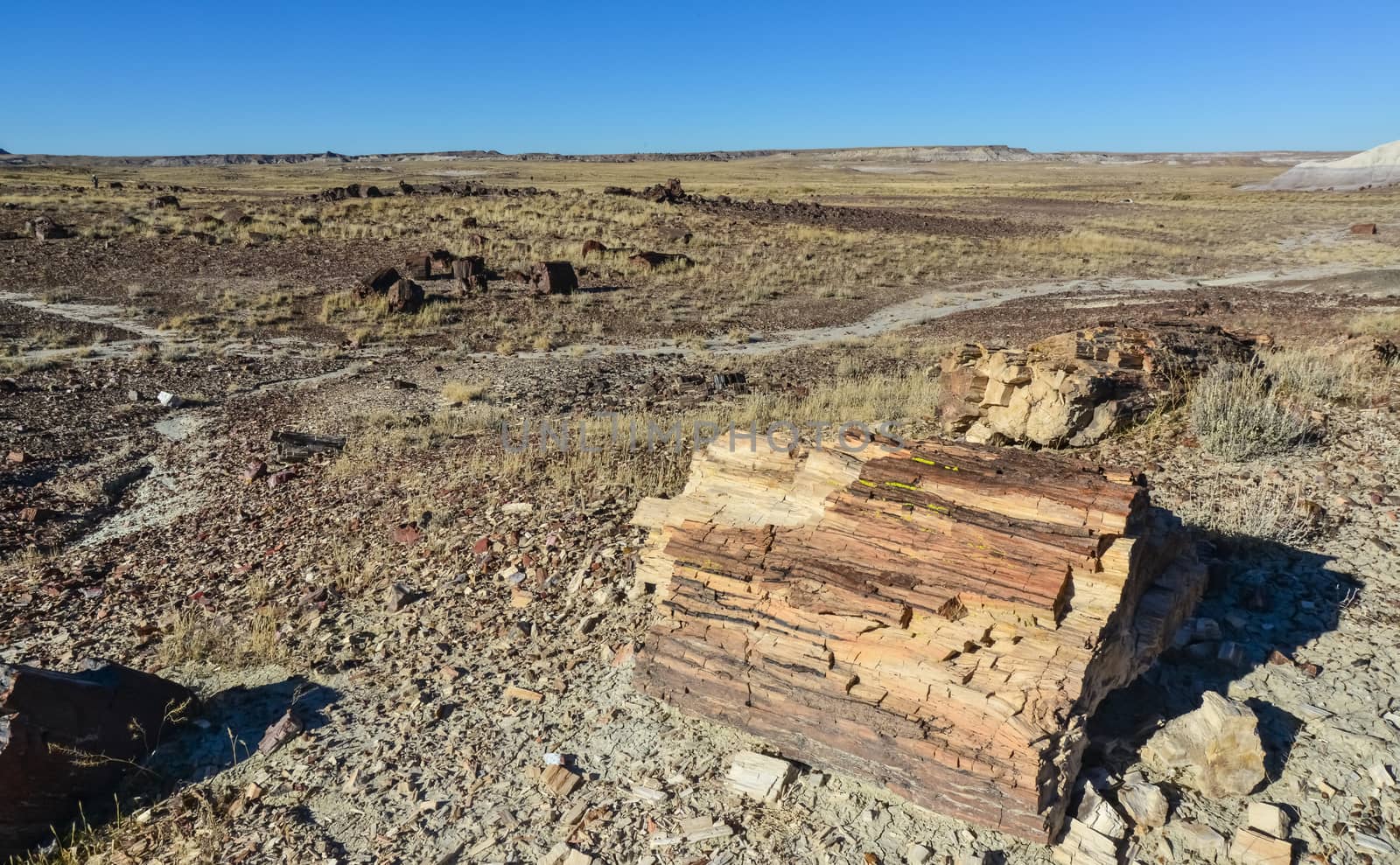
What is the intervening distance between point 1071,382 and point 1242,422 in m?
1.41

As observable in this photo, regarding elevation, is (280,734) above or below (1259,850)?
below

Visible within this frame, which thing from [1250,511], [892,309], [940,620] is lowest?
[892,309]

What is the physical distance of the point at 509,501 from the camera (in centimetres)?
750

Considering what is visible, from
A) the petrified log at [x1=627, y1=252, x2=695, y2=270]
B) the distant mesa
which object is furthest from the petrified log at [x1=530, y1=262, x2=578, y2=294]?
the distant mesa

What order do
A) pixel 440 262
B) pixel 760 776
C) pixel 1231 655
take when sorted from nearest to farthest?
pixel 760 776 → pixel 1231 655 → pixel 440 262

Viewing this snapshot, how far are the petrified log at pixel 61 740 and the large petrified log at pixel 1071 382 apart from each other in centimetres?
684

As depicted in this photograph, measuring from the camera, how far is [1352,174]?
213ft

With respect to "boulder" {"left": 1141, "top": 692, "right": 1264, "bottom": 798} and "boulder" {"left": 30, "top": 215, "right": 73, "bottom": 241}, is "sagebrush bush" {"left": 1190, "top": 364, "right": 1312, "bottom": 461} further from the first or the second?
"boulder" {"left": 30, "top": 215, "right": 73, "bottom": 241}

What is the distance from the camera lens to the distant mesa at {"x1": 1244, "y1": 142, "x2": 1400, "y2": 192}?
6316cm

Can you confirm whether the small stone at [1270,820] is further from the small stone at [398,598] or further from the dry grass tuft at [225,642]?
the dry grass tuft at [225,642]

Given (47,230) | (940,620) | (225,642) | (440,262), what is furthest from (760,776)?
(47,230)

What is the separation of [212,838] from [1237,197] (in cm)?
7283

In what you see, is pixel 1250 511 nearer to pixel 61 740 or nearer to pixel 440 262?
pixel 61 740

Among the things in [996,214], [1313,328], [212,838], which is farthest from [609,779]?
[996,214]
